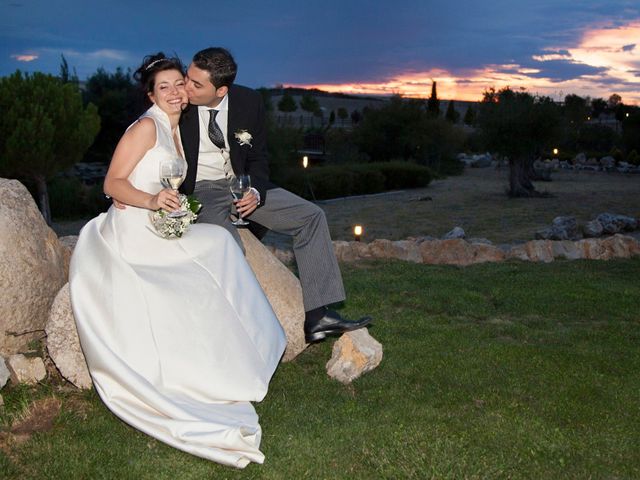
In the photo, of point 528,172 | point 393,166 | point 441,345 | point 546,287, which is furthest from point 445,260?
point 393,166

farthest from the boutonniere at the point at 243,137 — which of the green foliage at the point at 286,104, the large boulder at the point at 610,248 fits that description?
the green foliage at the point at 286,104

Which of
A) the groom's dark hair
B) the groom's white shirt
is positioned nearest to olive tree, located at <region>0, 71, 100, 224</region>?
the groom's white shirt

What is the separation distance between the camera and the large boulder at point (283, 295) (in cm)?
643

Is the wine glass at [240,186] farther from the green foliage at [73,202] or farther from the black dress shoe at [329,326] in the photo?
the green foliage at [73,202]

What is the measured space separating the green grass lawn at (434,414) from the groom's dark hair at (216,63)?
2.62m

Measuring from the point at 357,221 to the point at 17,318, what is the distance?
45.5ft

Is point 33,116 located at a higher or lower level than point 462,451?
higher

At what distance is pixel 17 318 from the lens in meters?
5.85

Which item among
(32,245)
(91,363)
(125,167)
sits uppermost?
(125,167)

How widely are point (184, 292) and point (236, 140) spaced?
1.87 meters

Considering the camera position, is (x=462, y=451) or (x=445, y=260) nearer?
(x=462, y=451)

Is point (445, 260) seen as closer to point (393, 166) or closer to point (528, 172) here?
point (528, 172)

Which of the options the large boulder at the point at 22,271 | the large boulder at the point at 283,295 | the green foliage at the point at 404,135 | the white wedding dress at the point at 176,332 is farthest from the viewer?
the green foliage at the point at 404,135

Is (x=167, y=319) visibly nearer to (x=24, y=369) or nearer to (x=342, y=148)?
(x=24, y=369)
